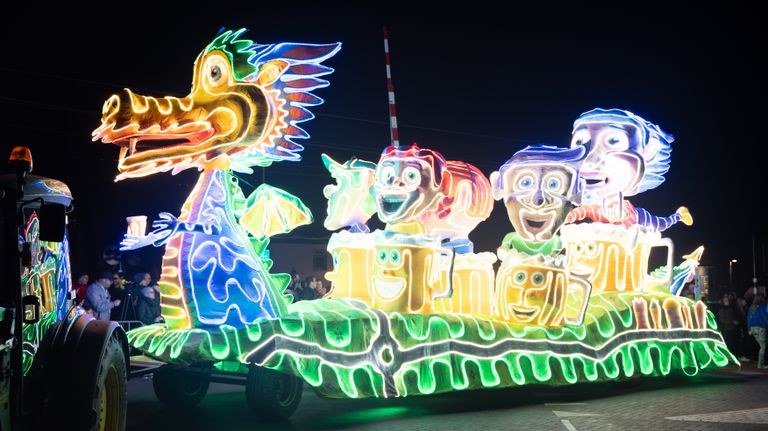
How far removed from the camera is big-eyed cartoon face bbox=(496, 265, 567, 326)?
38.9ft

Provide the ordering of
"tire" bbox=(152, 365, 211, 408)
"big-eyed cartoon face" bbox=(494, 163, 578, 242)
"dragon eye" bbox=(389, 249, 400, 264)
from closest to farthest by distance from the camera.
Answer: "tire" bbox=(152, 365, 211, 408) → "dragon eye" bbox=(389, 249, 400, 264) → "big-eyed cartoon face" bbox=(494, 163, 578, 242)

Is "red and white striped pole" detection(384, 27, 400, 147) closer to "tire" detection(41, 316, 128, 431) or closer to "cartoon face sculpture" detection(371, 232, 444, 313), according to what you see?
"cartoon face sculpture" detection(371, 232, 444, 313)

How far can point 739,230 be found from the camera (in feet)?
96.0

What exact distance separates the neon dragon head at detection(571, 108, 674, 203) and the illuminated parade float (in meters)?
0.02

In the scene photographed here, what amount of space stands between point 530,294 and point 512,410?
5.64ft

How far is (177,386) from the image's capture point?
34.7ft

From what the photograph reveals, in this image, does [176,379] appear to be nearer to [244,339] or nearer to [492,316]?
[244,339]

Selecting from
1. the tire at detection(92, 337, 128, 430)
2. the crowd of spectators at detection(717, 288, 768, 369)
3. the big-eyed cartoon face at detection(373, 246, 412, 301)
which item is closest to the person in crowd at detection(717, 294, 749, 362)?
the crowd of spectators at detection(717, 288, 768, 369)

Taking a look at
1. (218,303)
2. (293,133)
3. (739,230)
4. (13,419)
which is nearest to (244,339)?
(218,303)

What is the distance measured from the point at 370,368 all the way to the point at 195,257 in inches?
101

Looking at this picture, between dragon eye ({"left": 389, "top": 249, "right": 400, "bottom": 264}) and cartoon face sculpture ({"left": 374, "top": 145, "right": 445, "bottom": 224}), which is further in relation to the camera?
cartoon face sculpture ({"left": 374, "top": 145, "right": 445, "bottom": 224})

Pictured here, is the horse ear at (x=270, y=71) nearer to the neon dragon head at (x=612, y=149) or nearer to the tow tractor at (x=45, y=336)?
the tow tractor at (x=45, y=336)

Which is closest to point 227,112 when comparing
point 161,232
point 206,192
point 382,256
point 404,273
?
point 206,192

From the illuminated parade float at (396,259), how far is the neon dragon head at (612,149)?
2 cm
